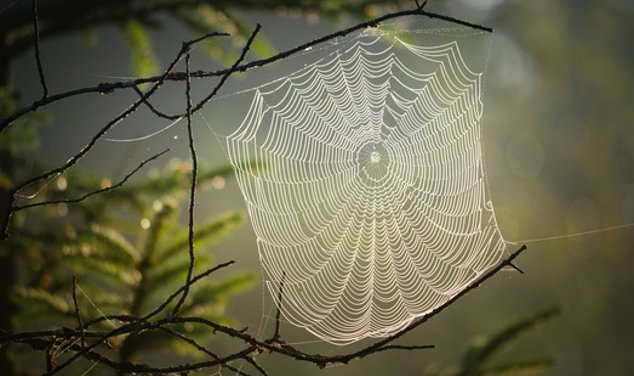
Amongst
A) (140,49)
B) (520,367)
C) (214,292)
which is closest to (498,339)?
(520,367)

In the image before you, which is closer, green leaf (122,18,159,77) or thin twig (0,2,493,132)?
thin twig (0,2,493,132)

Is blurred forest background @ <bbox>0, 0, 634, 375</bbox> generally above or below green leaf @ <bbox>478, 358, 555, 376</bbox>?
above

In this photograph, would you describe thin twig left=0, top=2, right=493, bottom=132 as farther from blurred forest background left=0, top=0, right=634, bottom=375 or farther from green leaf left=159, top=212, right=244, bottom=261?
blurred forest background left=0, top=0, right=634, bottom=375

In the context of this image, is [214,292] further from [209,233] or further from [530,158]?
[530,158]

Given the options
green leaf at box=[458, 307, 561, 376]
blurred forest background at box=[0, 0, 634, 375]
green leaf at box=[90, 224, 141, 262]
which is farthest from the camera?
blurred forest background at box=[0, 0, 634, 375]

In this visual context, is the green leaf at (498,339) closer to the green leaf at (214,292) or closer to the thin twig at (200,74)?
the green leaf at (214,292)

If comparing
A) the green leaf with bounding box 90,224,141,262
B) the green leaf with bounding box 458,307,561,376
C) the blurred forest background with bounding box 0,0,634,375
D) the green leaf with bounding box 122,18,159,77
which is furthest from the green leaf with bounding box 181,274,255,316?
the blurred forest background with bounding box 0,0,634,375

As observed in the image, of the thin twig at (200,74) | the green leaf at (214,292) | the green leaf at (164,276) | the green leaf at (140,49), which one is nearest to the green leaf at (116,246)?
the green leaf at (164,276)

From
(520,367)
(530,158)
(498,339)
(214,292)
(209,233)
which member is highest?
(530,158)

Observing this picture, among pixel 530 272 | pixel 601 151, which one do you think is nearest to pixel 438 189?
pixel 530 272
